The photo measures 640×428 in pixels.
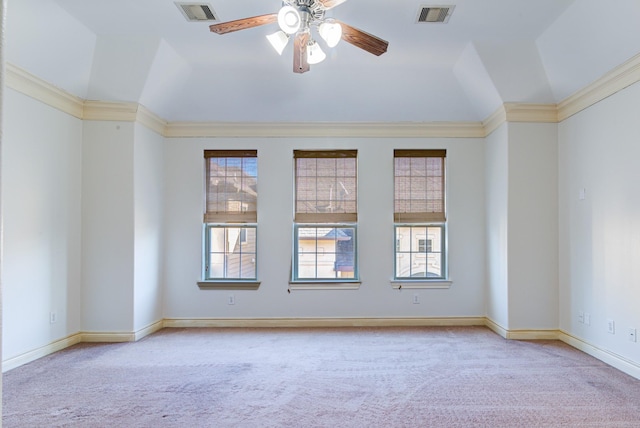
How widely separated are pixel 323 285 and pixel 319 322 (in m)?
0.48

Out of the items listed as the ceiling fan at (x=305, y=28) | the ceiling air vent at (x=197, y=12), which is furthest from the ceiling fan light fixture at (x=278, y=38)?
the ceiling air vent at (x=197, y=12)

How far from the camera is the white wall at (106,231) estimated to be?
189 inches

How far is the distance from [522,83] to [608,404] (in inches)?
127

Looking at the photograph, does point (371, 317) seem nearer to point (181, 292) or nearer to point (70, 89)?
point (181, 292)

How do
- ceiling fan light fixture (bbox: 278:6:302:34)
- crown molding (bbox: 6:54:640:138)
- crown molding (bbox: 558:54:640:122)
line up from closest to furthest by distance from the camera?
ceiling fan light fixture (bbox: 278:6:302:34) → crown molding (bbox: 558:54:640:122) → crown molding (bbox: 6:54:640:138)

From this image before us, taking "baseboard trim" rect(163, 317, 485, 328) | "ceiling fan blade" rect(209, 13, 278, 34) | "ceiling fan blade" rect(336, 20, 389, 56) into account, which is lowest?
"baseboard trim" rect(163, 317, 485, 328)

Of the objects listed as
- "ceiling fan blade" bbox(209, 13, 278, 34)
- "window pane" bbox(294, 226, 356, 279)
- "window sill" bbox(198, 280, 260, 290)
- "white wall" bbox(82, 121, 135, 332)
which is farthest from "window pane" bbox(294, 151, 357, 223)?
"ceiling fan blade" bbox(209, 13, 278, 34)

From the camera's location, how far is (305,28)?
2.96 m

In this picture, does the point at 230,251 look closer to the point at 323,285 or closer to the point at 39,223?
the point at 323,285

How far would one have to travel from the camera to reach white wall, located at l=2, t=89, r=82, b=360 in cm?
388

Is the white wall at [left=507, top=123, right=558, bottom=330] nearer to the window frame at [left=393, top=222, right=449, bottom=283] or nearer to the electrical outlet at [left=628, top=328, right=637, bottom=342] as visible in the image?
the window frame at [left=393, top=222, right=449, bottom=283]

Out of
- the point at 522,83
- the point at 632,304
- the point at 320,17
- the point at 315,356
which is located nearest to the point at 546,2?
the point at 522,83

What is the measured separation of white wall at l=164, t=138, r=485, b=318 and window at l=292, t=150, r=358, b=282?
13cm

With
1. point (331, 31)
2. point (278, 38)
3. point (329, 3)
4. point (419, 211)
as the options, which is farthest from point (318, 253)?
point (329, 3)
